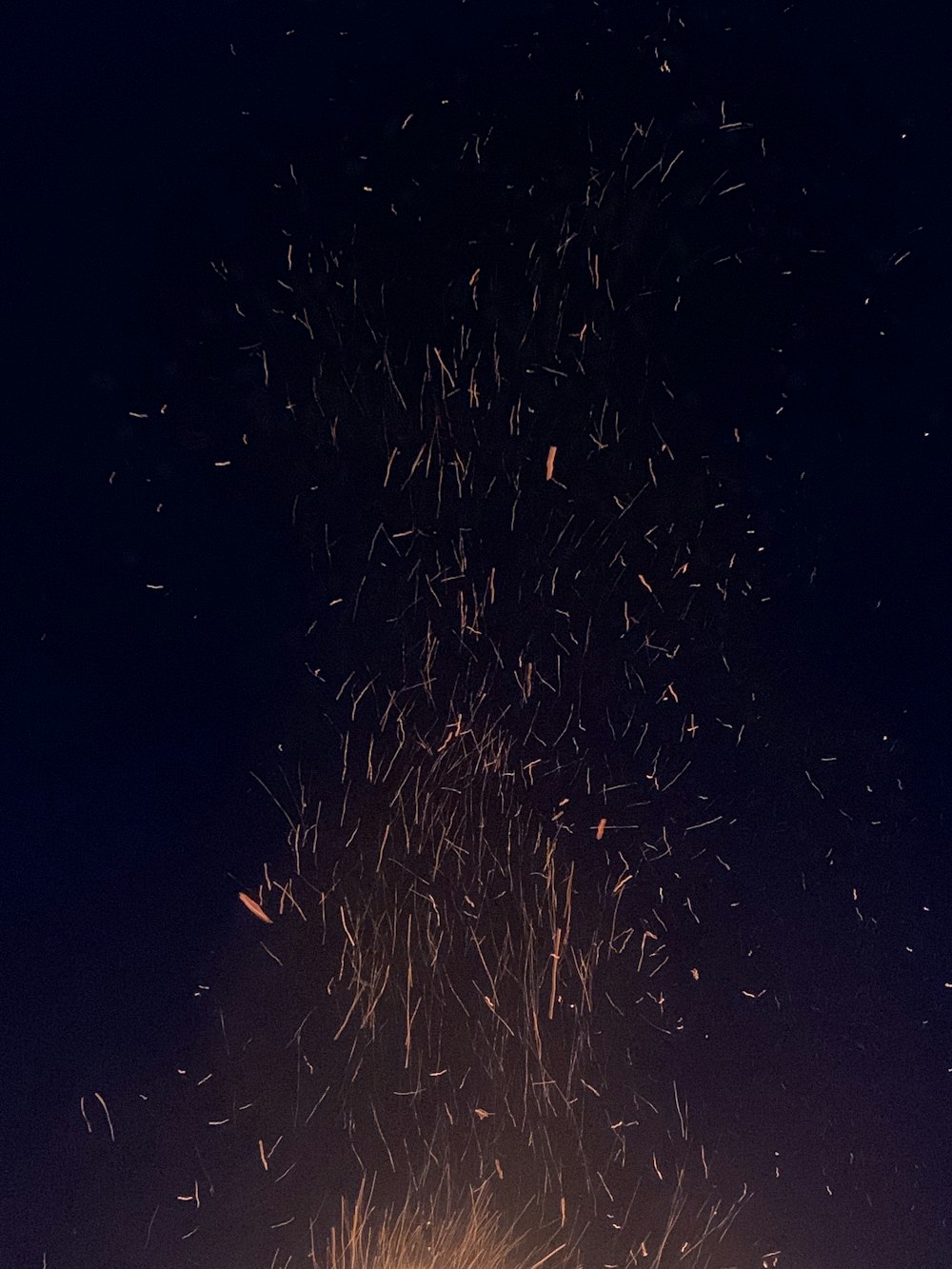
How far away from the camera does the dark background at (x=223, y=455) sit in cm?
101

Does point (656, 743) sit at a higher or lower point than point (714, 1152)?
higher

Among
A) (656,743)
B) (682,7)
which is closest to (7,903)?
(656,743)

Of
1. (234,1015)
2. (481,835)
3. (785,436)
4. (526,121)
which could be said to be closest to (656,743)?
(481,835)

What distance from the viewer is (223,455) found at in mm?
1031

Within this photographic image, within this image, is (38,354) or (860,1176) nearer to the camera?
(38,354)

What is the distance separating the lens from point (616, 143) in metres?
1.04

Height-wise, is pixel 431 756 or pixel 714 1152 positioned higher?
pixel 431 756

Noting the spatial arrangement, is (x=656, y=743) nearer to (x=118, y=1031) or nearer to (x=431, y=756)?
(x=431, y=756)

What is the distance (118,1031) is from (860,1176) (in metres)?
0.68

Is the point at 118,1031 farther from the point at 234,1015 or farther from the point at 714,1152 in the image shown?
the point at 714,1152

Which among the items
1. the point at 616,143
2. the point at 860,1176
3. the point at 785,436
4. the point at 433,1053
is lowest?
the point at 860,1176

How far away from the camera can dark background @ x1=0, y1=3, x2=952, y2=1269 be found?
3.33 feet

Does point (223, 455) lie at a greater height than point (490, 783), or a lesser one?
greater

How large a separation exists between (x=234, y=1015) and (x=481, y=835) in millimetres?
264
